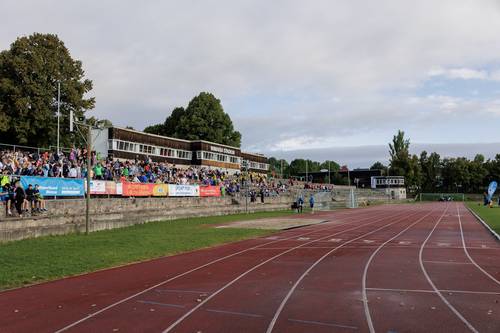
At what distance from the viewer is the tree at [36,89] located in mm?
34344

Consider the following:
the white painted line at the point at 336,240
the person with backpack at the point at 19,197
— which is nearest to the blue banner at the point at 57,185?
the person with backpack at the point at 19,197

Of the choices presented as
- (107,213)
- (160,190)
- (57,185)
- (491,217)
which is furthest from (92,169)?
(491,217)

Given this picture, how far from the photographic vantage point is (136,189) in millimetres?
29031

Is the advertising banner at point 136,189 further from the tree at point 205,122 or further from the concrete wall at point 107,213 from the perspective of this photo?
the tree at point 205,122

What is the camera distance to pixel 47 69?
3619cm

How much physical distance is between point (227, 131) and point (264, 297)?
6665 centimetres

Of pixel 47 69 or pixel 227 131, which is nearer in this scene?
pixel 47 69

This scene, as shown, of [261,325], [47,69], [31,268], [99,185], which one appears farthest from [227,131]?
[261,325]

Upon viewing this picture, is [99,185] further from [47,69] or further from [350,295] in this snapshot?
[350,295]

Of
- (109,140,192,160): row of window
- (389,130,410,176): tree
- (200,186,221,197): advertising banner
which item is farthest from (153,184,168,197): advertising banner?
(389,130,410,176): tree

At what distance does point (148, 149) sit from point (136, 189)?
23244 millimetres

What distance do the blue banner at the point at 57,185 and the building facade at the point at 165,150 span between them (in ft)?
51.7

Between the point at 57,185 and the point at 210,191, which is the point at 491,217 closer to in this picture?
the point at 210,191

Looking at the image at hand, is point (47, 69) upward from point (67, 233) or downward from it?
upward
